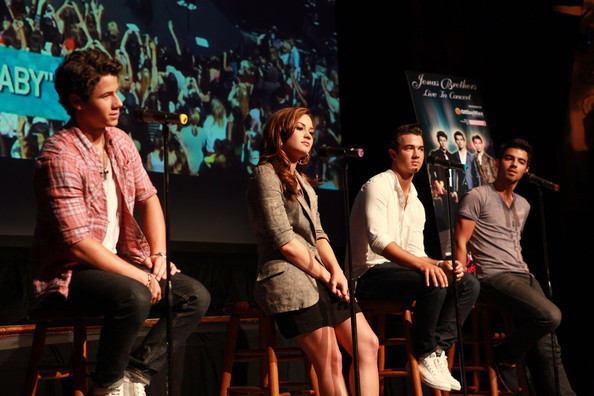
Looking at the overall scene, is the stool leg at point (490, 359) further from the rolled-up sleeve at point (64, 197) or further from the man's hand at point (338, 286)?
the rolled-up sleeve at point (64, 197)

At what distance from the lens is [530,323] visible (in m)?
3.75

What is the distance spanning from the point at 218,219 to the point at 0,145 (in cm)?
154

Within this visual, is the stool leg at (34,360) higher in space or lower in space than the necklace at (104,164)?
lower

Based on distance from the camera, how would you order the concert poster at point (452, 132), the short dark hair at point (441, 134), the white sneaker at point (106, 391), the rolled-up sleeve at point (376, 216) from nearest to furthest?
the white sneaker at point (106, 391) < the rolled-up sleeve at point (376, 216) < the concert poster at point (452, 132) < the short dark hair at point (441, 134)

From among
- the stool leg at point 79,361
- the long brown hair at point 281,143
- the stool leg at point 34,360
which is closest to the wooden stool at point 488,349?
the long brown hair at point 281,143

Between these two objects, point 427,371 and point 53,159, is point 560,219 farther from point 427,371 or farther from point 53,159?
point 53,159

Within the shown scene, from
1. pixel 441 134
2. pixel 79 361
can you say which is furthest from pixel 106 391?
pixel 441 134

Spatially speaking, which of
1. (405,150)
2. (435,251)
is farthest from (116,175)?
(435,251)

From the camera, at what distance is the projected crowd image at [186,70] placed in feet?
12.5

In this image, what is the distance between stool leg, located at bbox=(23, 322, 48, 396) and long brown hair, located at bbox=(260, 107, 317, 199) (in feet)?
3.78

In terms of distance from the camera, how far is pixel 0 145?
3.73 m

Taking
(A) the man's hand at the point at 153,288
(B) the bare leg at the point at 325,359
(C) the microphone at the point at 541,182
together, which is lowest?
(B) the bare leg at the point at 325,359

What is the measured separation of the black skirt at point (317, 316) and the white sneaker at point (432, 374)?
637 mm

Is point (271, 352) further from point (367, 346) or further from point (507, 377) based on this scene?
point (507, 377)
